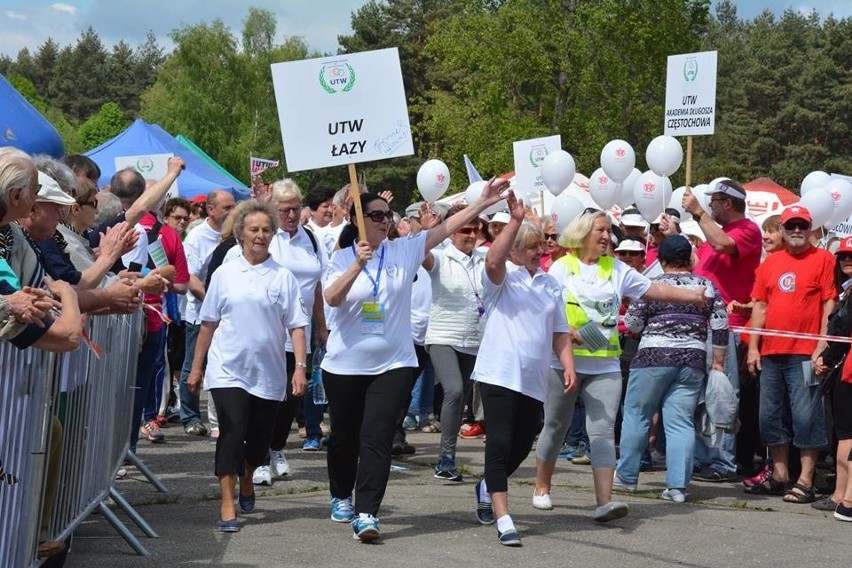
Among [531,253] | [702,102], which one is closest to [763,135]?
[702,102]

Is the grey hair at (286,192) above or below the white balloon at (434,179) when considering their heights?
below

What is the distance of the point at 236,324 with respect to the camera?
8.55m

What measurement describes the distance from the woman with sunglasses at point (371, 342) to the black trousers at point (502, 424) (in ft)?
1.73

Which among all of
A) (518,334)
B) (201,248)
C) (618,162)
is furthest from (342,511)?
(618,162)

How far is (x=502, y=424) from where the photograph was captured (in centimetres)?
828

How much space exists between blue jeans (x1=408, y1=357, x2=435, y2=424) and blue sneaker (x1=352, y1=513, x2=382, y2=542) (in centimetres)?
596

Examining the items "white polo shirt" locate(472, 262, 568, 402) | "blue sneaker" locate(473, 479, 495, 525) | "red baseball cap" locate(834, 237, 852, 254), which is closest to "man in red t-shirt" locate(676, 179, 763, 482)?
"red baseball cap" locate(834, 237, 852, 254)

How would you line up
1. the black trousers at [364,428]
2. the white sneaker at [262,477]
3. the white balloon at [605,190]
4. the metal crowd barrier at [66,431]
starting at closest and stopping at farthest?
the metal crowd barrier at [66,431] < the black trousers at [364,428] < the white sneaker at [262,477] < the white balloon at [605,190]

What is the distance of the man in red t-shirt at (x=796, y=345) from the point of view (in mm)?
10320

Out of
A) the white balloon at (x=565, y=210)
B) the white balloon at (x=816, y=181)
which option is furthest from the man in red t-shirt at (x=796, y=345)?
the white balloon at (x=565, y=210)

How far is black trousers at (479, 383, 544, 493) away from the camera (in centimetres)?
823

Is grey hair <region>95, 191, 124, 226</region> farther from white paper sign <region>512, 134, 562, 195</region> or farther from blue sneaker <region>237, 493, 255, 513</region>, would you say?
white paper sign <region>512, 134, 562, 195</region>
